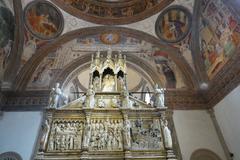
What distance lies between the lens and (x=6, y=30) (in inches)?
443

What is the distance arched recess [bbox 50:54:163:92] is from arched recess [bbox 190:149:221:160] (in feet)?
15.1

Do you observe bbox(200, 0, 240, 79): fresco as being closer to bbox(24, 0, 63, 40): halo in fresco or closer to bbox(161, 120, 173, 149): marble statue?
bbox(161, 120, 173, 149): marble statue

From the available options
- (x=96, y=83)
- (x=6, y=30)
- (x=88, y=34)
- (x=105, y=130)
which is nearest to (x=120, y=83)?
(x=96, y=83)

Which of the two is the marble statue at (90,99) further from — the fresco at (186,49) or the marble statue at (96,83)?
the fresco at (186,49)

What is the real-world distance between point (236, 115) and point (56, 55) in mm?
11266

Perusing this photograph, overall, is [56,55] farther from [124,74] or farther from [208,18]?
[208,18]

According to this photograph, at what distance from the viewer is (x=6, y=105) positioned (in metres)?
11.1

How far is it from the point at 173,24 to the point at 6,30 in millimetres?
10555

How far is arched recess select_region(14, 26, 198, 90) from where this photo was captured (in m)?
12.1

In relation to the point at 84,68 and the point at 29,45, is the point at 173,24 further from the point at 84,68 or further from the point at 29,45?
the point at 29,45

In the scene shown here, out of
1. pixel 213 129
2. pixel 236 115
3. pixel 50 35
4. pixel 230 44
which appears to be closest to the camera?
pixel 236 115

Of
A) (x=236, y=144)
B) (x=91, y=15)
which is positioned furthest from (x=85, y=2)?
(x=236, y=144)

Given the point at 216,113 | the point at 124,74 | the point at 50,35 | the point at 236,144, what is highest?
the point at 50,35

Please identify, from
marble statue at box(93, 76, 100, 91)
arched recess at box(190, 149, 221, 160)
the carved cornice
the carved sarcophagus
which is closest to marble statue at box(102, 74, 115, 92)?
marble statue at box(93, 76, 100, 91)
